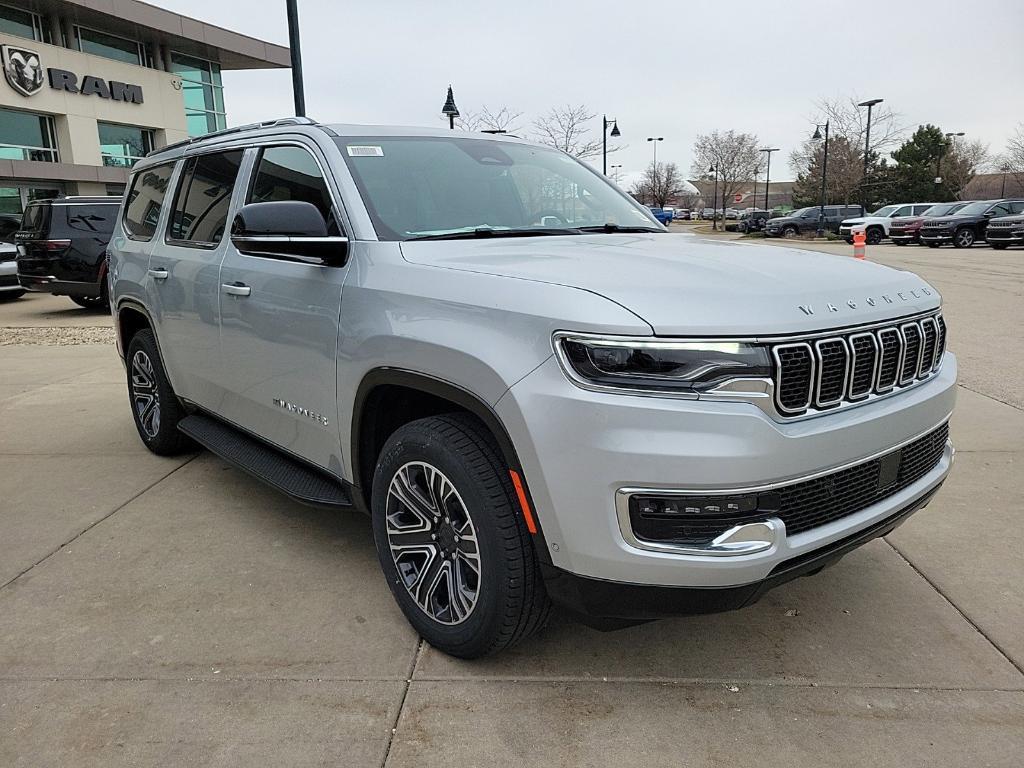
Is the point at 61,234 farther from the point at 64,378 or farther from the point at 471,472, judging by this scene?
the point at 471,472

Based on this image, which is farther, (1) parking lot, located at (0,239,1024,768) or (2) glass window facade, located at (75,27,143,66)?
(2) glass window facade, located at (75,27,143,66)

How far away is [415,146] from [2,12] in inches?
1255

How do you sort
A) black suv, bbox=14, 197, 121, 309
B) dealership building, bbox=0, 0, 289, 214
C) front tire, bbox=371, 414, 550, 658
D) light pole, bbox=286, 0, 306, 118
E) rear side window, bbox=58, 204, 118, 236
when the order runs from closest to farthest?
front tire, bbox=371, 414, 550, 658
light pole, bbox=286, 0, 306, 118
black suv, bbox=14, 197, 121, 309
rear side window, bbox=58, 204, 118, 236
dealership building, bbox=0, 0, 289, 214

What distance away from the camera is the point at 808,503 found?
7.70 ft

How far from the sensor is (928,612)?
10.4 feet

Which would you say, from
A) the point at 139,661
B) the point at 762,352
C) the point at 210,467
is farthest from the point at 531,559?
the point at 210,467

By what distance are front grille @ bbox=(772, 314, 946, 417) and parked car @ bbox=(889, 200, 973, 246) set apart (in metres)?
30.7

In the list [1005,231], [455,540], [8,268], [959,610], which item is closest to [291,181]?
[455,540]

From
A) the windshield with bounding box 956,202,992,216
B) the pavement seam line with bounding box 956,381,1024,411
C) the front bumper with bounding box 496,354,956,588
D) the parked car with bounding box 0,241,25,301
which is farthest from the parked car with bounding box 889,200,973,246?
the front bumper with bounding box 496,354,956,588

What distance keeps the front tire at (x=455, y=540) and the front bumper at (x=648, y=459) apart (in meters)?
0.19

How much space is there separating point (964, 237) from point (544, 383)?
31055 mm

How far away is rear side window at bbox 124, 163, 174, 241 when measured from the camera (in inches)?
192

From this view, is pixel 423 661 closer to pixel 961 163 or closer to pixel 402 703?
pixel 402 703

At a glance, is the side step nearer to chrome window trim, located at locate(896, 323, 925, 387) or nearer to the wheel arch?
the wheel arch
